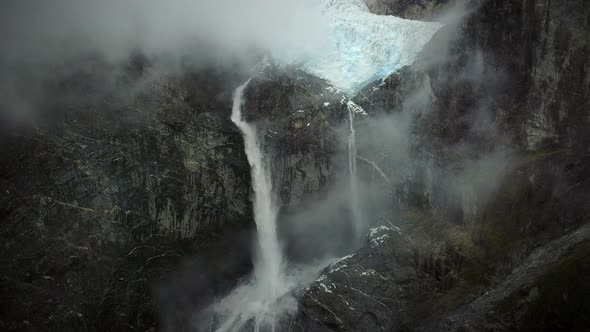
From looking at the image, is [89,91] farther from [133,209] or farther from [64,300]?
[64,300]

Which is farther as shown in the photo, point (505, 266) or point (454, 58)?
point (454, 58)

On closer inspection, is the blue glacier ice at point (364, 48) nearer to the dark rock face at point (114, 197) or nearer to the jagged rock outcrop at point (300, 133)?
the jagged rock outcrop at point (300, 133)

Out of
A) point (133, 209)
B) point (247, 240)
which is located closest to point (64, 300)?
point (133, 209)

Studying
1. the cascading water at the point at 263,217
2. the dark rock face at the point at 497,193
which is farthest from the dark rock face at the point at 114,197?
the dark rock face at the point at 497,193

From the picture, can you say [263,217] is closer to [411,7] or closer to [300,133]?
[300,133]

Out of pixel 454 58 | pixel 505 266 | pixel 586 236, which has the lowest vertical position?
pixel 505 266

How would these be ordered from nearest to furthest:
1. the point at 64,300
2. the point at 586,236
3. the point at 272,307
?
the point at 586,236, the point at 64,300, the point at 272,307

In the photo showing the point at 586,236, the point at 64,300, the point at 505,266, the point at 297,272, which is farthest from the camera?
the point at 297,272
